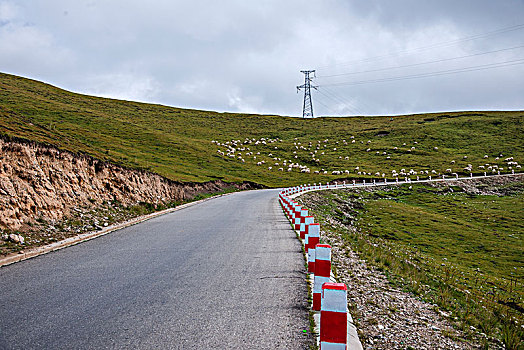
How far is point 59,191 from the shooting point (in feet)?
50.0

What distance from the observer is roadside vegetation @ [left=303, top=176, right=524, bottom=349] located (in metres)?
8.88

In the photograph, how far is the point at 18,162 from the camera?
547 inches

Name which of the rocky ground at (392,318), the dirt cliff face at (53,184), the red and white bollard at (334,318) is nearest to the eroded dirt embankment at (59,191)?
the dirt cliff face at (53,184)

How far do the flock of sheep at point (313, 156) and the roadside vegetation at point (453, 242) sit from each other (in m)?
11.8

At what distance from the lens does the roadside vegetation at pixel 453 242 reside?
8883 millimetres

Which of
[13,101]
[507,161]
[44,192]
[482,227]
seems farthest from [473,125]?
[44,192]

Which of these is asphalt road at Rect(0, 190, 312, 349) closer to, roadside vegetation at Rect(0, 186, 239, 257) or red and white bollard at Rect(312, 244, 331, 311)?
red and white bollard at Rect(312, 244, 331, 311)

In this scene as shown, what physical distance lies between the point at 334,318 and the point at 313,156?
79.4 metres

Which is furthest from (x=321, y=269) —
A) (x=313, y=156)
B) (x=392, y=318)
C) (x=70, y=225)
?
(x=313, y=156)

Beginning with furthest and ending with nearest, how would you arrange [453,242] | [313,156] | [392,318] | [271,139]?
[271,139], [313,156], [453,242], [392,318]

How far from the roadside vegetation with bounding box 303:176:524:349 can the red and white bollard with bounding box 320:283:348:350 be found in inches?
140

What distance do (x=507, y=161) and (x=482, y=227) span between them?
51658 millimetres

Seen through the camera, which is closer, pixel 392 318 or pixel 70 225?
pixel 392 318

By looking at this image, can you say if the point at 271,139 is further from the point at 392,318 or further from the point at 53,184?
the point at 392,318
